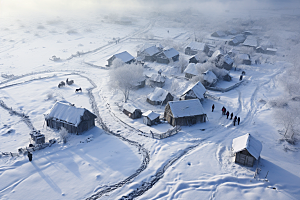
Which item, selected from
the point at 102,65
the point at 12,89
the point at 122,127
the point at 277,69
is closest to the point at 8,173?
the point at 122,127

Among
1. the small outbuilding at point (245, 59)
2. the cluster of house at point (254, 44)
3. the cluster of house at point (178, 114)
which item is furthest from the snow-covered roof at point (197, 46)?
the cluster of house at point (178, 114)

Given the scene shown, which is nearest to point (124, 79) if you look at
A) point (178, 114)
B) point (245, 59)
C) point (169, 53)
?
point (178, 114)

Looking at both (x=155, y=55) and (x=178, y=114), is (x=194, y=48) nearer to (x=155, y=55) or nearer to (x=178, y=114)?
(x=155, y=55)

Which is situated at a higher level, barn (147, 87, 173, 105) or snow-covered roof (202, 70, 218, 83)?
snow-covered roof (202, 70, 218, 83)

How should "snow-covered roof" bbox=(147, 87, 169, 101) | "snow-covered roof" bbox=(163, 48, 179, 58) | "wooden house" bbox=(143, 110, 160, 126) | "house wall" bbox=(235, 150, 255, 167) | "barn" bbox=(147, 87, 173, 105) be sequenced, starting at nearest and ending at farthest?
1. "house wall" bbox=(235, 150, 255, 167)
2. "wooden house" bbox=(143, 110, 160, 126)
3. "barn" bbox=(147, 87, 173, 105)
4. "snow-covered roof" bbox=(147, 87, 169, 101)
5. "snow-covered roof" bbox=(163, 48, 179, 58)

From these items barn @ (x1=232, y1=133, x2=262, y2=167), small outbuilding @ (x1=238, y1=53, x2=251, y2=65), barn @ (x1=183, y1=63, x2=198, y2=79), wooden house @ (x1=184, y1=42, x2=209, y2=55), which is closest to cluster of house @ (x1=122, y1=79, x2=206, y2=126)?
barn @ (x1=232, y1=133, x2=262, y2=167)

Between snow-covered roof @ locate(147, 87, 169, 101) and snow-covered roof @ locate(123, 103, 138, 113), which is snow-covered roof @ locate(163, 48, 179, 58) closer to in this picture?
snow-covered roof @ locate(147, 87, 169, 101)

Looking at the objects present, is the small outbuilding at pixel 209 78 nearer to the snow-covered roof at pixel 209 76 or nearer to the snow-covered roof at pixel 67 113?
the snow-covered roof at pixel 209 76

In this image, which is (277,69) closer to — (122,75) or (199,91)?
(199,91)
